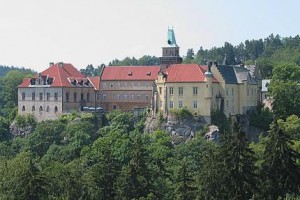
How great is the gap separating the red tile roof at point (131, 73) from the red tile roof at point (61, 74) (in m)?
A: 3.48

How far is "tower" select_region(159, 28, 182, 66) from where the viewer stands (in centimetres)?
8888

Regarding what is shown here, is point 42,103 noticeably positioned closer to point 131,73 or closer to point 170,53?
point 131,73

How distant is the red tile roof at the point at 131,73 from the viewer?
295 ft

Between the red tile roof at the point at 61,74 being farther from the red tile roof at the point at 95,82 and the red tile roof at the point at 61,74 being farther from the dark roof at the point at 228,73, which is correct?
the dark roof at the point at 228,73

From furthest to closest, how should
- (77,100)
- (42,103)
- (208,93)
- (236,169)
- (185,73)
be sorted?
(77,100), (42,103), (185,73), (208,93), (236,169)

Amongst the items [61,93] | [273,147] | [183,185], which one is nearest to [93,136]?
[61,93]

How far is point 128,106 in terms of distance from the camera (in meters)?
90.7

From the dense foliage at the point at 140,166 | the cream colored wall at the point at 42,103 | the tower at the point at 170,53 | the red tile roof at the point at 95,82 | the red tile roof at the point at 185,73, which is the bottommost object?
the dense foliage at the point at 140,166

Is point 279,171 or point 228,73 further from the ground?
point 228,73

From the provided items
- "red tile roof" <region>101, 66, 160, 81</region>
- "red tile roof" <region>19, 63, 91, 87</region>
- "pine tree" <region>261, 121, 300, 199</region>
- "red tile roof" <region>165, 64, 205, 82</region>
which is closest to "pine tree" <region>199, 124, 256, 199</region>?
"pine tree" <region>261, 121, 300, 199</region>

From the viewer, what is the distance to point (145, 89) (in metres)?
90.0

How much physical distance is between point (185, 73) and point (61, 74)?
59.2 ft

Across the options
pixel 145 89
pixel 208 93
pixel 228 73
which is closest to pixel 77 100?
pixel 145 89

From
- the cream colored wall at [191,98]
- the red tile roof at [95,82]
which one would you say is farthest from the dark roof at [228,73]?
the red tile roof at [95,82]
